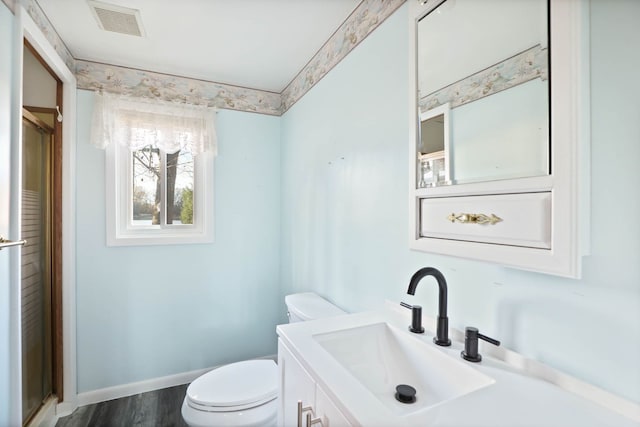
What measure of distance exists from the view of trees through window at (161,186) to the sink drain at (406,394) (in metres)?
1.95

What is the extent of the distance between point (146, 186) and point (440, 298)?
214 centimetres

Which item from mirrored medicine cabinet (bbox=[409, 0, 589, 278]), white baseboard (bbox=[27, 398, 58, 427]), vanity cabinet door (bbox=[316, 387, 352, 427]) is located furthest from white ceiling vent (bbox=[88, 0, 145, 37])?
white baseboard (bbox=[27, 398, 58, 427])

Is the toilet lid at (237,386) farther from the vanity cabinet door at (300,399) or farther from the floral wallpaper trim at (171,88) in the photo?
the floral wallpaper trim at (171,88)

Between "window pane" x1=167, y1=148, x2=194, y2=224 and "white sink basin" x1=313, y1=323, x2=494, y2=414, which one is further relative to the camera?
"window pane" x1=167, y1=148, x2=194, y2=224

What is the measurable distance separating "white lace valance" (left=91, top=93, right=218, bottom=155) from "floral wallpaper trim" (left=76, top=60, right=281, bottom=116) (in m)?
0.08

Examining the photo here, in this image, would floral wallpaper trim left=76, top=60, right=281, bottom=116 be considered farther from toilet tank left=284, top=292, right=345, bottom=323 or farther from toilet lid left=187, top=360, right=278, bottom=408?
toilet lid left=187, top=360, right=278, bottom=408

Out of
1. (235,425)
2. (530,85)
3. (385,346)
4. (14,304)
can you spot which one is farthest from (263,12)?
(235,425)

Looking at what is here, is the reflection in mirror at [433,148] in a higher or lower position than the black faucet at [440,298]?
higher

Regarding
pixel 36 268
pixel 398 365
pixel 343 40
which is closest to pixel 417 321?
pixel 398 365

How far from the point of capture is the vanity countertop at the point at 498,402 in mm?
585

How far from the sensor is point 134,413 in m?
1.87

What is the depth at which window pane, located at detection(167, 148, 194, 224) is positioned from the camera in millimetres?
2256

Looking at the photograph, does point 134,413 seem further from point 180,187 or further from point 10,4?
point 10,4

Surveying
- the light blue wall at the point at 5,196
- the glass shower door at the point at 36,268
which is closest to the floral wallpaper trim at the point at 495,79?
the light blue wall at the point at 5,196
